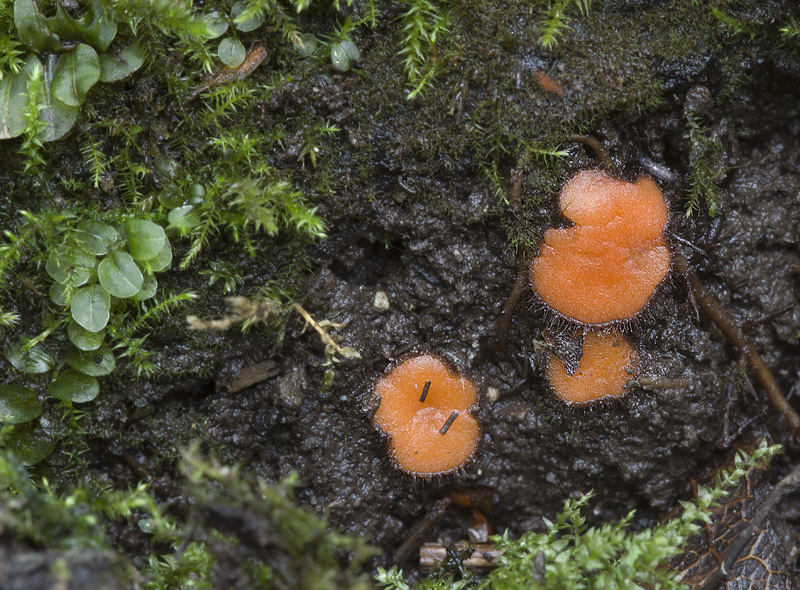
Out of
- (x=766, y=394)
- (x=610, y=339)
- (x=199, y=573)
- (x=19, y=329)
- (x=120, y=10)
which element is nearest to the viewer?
(x=199, y=573)

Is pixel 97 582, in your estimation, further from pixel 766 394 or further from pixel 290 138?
pixel 766 394

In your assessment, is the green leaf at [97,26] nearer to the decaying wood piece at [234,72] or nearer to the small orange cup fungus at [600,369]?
the decaying wood piece at [234,72]

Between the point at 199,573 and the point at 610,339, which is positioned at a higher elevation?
the point at 610,339

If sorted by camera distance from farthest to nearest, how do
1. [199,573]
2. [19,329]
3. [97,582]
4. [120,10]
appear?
[19,329]
[120,10]
[199,573]
[97,582]

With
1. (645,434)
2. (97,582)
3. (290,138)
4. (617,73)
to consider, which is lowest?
(645,434)

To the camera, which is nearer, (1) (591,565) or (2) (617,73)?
(1) (591,565)

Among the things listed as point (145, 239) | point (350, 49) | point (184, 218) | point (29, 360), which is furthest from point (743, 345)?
point (29, 360)

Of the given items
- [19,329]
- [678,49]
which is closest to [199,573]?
[19,329]

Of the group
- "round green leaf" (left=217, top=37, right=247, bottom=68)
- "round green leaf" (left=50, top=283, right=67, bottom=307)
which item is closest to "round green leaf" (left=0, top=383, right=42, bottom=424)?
"round green leaf" (left=50, top=283, right=67, bottom=307)
